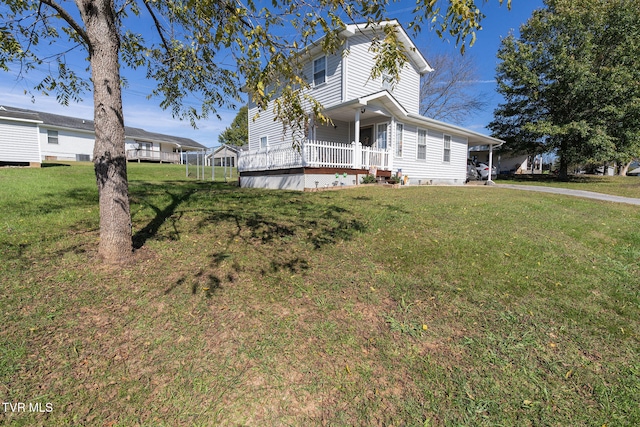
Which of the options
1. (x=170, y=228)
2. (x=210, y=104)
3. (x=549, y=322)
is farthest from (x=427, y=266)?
(x=210, y=104)

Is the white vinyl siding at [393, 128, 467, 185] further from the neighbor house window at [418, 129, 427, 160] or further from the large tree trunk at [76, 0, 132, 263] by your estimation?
the large tree trunk at [76, 0, 132, 263]

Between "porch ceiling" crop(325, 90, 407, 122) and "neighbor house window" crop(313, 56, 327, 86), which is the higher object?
"neighbor house window" crop(313, 56, 327, 86)

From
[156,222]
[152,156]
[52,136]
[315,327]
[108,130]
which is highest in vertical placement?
[52,136]

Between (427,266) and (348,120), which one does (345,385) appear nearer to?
(427,266)

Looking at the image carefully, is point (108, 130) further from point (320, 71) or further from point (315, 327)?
point (320, 71)

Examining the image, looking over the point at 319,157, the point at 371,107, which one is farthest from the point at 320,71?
the point at 319,157

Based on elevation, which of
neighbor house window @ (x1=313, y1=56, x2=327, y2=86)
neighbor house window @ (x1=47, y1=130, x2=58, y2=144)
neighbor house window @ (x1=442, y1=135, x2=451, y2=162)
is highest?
neighbor house window @ (x1=313, y1=56, x2=327, y2=86)

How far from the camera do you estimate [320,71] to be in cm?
1463

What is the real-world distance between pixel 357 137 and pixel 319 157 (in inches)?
81.1

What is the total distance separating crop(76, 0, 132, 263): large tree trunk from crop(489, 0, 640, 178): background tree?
Result: 2267 cm

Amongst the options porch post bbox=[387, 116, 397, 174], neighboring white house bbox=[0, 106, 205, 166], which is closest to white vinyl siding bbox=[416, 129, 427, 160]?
porch post bbox=[387, 116, 397, 174]

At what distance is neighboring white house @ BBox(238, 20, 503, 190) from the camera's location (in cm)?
1166

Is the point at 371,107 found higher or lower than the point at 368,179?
higher

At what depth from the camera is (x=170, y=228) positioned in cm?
493
